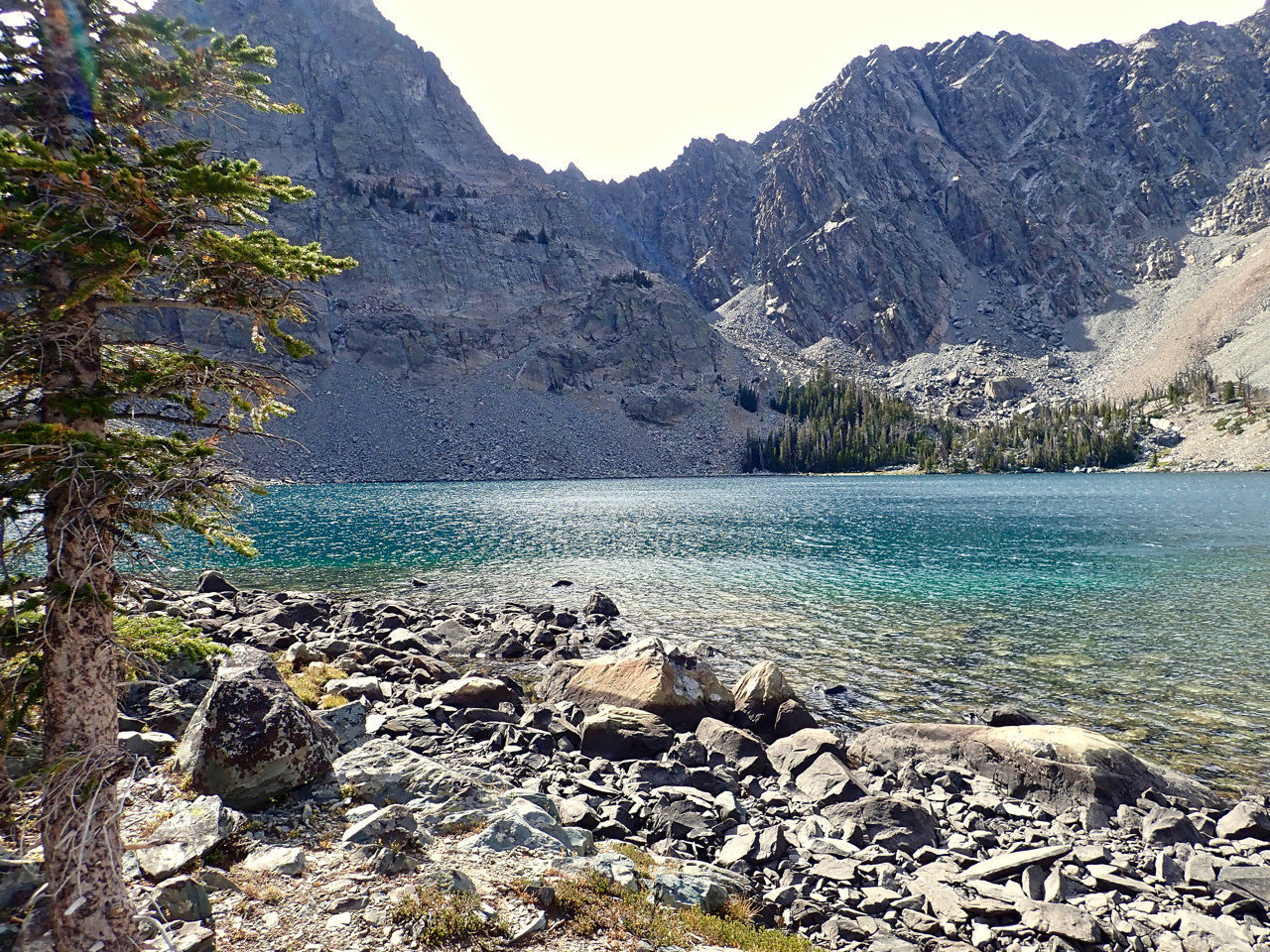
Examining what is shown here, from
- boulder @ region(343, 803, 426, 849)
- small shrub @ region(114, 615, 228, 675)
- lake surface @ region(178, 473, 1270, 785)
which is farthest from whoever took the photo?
lake surface @ region(178, 473, 1270, 785)

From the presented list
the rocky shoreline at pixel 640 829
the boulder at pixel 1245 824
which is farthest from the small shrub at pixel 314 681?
the boulder at pixel 1245 824

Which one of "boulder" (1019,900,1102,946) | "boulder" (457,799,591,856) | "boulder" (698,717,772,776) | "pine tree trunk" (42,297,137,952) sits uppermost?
"pine tree trunk" (42,297,137,952)

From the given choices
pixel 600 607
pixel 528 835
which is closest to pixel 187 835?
pixel 528 835

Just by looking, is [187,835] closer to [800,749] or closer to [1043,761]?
[800,749]

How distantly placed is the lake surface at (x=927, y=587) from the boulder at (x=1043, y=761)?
255 centimetres

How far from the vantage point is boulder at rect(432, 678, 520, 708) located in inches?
674

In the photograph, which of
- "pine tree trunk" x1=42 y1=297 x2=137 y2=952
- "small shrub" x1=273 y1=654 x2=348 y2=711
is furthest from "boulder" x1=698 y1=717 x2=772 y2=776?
"pine tree trunk" x1=42 y1=297 x2=137 y2=952

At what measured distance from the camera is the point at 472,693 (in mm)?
17391

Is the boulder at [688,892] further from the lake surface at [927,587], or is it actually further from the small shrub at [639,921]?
the lake surface at [927,587]

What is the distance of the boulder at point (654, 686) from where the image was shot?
17.1m

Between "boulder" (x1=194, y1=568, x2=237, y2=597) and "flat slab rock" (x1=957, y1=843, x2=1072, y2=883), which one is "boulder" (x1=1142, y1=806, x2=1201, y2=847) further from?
"boulder" (x1=194, y1=568, x2=237, y2=597)

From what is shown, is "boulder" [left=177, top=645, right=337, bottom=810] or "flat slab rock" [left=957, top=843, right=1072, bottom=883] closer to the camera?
"boulder" [left=177, top=645, right=337, bottom=810]

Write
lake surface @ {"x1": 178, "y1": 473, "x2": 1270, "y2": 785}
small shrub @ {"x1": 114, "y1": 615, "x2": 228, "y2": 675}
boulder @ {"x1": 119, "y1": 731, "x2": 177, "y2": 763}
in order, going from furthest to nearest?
lake surface @ {"x1": 178, "y1": 473, "x2": 1270, "y2": 785} → boulder @ {"x1": 119, "y1": 731, "x2": 177, "y2": 763} → small shrub @ {"x1": 114, "y1": 615, "x2": 228, "y2": 675}

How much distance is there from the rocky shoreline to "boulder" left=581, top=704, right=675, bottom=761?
0.18 feet
